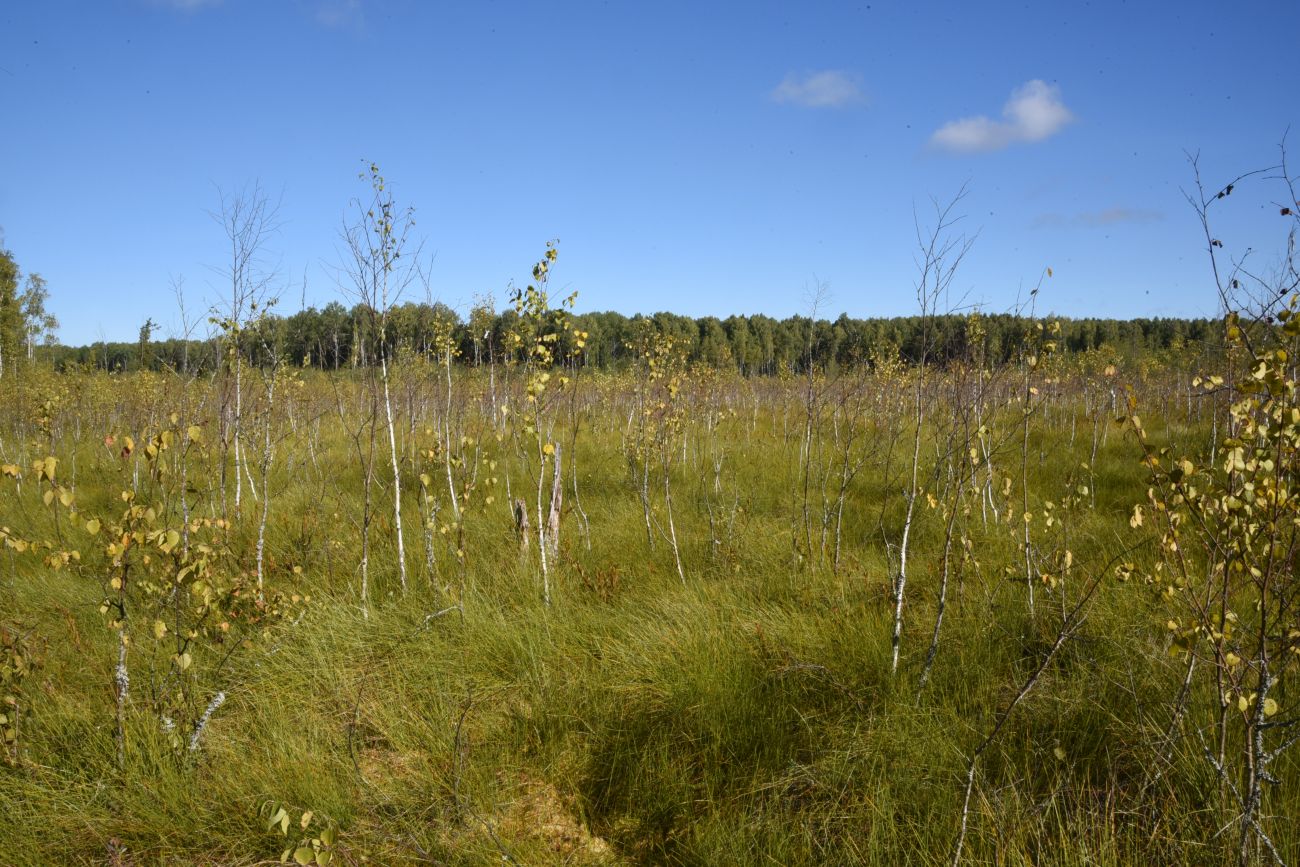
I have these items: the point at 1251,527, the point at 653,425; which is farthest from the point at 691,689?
the point at 653,425

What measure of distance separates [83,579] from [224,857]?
4353 mm

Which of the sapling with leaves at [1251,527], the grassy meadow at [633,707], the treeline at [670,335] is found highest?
the treeline at [670,335]

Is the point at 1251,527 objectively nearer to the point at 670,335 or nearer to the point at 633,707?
the point at 633,707

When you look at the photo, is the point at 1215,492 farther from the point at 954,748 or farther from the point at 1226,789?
the point at 954,748

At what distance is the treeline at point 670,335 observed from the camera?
5.25 metres

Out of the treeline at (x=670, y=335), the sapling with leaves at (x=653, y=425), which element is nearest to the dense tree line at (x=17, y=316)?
the treeline at (x=670, y=335)

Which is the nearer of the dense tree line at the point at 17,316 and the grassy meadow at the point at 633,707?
the grassy meadow at the point at 633,707

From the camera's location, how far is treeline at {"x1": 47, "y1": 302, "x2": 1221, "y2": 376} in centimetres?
525

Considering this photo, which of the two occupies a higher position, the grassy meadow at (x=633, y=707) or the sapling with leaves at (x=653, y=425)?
the sapling with leaves at (x=653, y=425)

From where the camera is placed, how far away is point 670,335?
909cm

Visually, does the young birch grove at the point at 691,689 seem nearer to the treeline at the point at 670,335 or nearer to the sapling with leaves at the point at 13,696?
the sapling with leaves at the point at 13,696

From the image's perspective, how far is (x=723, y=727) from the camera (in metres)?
3.13

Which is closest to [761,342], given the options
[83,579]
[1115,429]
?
[1115,429]

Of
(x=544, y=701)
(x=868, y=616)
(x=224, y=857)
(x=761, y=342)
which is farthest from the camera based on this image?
(x=761, y=342)
